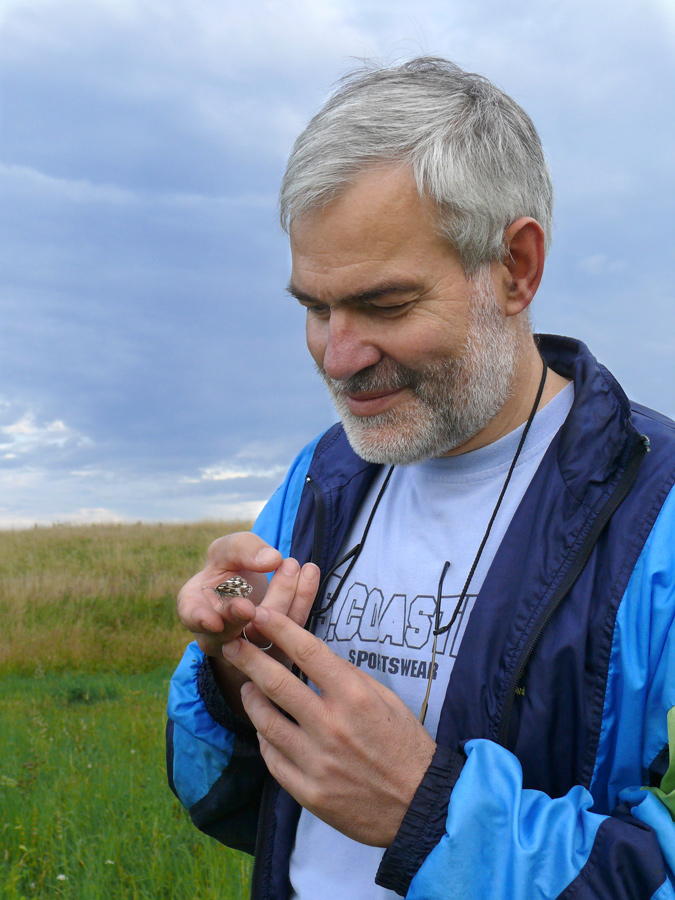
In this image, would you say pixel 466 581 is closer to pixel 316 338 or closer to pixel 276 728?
pixel 276 728

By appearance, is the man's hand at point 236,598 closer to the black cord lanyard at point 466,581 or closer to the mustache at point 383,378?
the black cord lanyard at point 466,581

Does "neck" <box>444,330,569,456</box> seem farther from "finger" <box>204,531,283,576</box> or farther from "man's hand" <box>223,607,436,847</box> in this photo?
"man's hand" <box>223,607,436,847</box>

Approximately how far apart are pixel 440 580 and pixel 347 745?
75 cm

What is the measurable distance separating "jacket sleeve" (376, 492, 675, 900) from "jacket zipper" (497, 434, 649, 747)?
16 cm

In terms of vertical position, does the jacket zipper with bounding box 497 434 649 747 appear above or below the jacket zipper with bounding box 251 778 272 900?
above

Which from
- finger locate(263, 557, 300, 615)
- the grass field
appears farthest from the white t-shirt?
the grass field

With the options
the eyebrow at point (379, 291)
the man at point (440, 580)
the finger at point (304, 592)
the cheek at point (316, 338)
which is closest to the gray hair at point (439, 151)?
the man at point (440, 580)

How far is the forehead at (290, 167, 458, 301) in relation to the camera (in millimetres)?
2352

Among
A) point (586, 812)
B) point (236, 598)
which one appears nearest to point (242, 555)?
point (236, 598)

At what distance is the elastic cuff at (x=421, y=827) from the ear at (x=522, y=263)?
5.19 feet

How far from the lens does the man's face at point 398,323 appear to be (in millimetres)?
2361

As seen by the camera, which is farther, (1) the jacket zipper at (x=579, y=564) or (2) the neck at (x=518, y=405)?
(2) the neck at (x=518, y=405)

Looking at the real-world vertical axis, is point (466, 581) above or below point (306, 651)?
above

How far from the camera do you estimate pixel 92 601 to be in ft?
51.9
